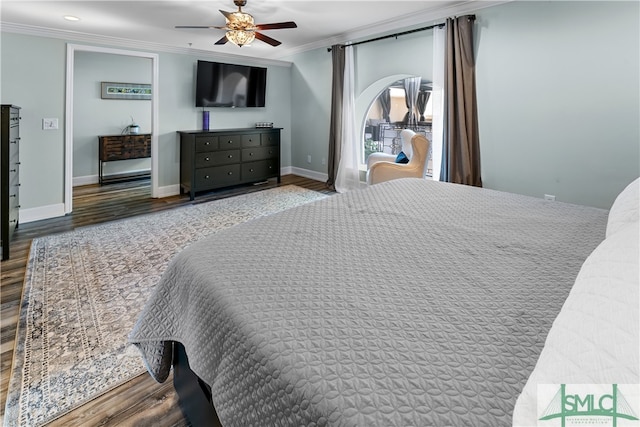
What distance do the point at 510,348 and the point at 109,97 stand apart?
24.0 ft

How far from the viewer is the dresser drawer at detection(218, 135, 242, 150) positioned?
5477 mm

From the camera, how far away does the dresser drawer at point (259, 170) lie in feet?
19.2

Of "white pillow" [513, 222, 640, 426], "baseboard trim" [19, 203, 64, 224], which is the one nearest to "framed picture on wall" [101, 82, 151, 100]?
"baseboard trim" [19, 203, 64, 224]

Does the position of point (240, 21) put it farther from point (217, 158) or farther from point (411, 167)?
point (411, 167)

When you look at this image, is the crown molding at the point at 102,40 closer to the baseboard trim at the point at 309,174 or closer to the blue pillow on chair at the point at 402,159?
the baseboard trim at the point at 309,174

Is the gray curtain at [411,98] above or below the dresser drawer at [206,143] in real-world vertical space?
above

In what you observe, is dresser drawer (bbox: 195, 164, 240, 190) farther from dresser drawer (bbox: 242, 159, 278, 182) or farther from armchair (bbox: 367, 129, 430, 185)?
armchair (bbox: 367, 129, 430, 185)

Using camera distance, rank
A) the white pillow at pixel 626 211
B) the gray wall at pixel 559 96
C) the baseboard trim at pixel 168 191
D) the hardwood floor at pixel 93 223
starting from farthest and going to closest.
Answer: the baseboard trim at pixel 168 191, the gray wall at pixel 559 96, the hardwood floor at pixel 93 223, the white pillow at pixel 626 211

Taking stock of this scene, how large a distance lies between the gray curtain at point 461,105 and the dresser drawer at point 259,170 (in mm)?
2866

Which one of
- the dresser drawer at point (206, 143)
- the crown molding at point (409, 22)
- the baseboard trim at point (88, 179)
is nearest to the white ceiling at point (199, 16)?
the crown molding at point (409, 22)

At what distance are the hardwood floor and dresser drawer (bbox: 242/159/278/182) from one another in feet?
0.52

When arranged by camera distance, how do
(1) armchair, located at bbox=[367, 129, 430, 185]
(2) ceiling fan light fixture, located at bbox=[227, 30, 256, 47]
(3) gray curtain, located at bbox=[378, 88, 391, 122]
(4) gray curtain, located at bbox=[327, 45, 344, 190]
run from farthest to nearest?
(3) gray curtain, located at bbox=[378, 88, 391, 122] < (4) gray curtain, located at bbox=[327, 45, 344, 190] < (1) armchair, located at bbox=[367, 129, 430, 185] < (2) ceiling fan light fixture, located at bbox=[227, 30, 256, 47]

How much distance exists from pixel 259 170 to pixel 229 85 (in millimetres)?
1368

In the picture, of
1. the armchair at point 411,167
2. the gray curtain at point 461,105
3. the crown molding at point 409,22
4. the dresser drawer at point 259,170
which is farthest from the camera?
the dresser drawer at point 259,170
